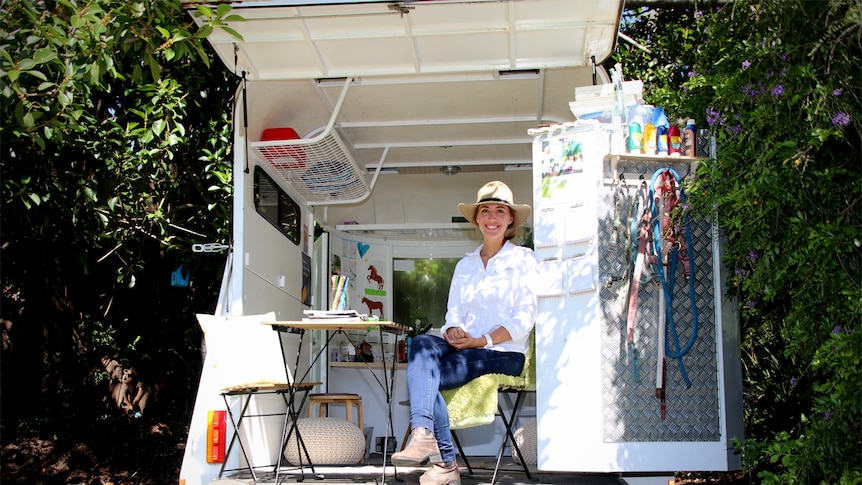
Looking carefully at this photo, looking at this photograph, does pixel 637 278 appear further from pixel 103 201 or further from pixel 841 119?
pixel 103 201

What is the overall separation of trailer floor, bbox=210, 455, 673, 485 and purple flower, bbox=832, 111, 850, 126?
1766 mm

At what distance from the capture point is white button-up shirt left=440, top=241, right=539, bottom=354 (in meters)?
4.02

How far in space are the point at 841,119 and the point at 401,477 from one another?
95.2 inches

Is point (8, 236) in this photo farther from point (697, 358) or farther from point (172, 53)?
point (697, 358)

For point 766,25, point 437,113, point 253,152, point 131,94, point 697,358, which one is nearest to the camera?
point 766,25

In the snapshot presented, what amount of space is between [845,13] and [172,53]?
2867 mm

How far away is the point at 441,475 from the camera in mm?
3590

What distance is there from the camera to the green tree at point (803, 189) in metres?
2.96

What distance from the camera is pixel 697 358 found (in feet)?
13.1

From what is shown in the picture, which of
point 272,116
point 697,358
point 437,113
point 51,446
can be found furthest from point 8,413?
point 697,358

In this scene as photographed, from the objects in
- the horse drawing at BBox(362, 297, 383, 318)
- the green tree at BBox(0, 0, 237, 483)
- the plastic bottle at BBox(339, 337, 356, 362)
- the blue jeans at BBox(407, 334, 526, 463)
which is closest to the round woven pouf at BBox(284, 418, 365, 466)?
the blue jeans at BBox(407, 334, 526, 463)

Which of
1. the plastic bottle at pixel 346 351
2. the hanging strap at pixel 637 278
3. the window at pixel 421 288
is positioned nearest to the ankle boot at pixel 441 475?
the hanging strap at pixel 637 278

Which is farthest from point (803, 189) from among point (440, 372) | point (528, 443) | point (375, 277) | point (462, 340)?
point (375, 277)

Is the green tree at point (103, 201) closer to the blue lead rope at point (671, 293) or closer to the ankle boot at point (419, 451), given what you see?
the ankle boot at point (419, 451)
